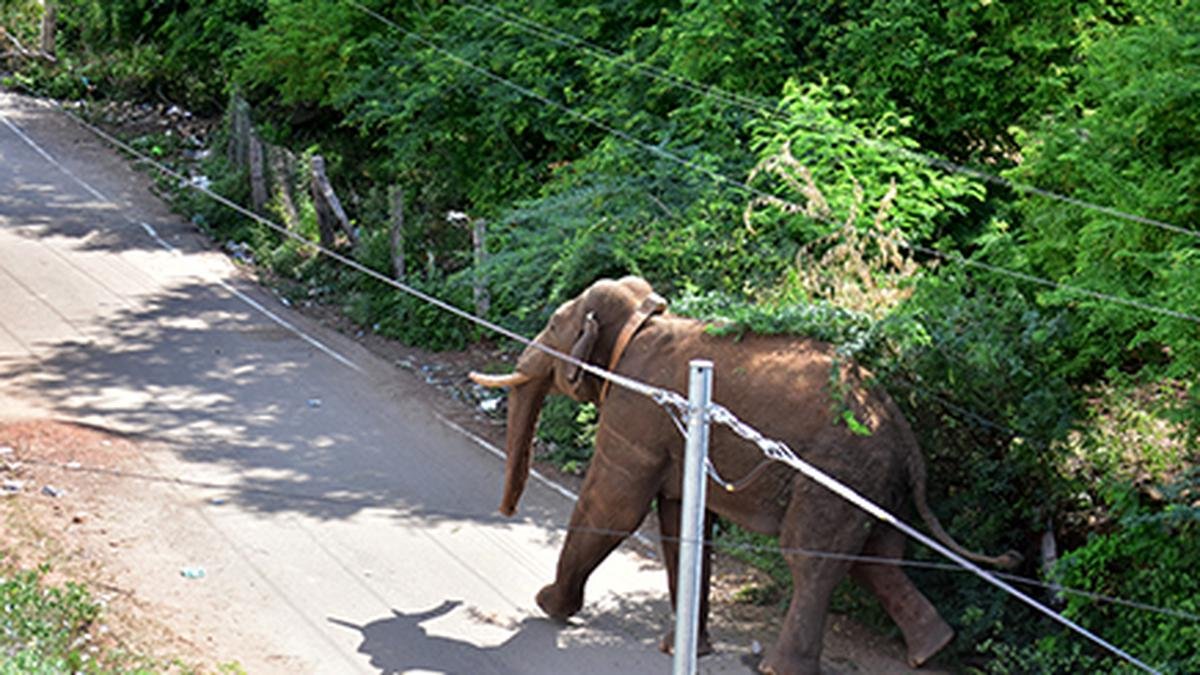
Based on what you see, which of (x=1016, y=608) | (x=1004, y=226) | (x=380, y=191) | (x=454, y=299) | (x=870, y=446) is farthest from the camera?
(x=380, y=191)

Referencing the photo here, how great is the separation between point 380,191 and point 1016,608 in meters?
15.1

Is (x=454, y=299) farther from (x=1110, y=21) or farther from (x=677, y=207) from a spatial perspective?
(x=1110, y=21)

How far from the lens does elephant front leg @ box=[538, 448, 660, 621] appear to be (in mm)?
11188

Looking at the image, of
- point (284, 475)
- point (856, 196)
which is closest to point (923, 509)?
point (856, 196)

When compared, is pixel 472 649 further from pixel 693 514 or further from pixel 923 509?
pixel 693 514

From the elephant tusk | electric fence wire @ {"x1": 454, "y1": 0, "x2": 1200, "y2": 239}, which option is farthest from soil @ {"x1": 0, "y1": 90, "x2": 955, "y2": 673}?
electric fence wire @ {"x1": 454, "y1": 0, "x2": 1200, "y2": 239}

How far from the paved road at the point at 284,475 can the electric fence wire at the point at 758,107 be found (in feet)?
14.7

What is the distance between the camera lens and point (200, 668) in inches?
413

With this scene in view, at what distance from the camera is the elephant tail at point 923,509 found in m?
10.1

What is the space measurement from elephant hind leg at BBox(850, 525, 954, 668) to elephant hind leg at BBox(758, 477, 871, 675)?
248mm

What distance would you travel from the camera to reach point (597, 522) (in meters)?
11.4

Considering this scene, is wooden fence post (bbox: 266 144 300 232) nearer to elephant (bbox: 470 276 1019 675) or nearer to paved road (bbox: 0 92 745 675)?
paved road (bbox: 0 92 745 675)

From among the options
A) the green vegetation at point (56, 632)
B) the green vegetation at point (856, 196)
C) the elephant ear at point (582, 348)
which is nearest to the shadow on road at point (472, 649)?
the green vegetation at point (56, 632)

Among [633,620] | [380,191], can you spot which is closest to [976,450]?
[633,620]
